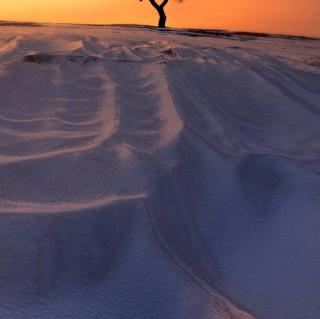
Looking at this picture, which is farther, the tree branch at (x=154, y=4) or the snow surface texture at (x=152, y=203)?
the tree branch at (x=154, y=4)

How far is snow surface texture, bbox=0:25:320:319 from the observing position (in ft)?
3.20

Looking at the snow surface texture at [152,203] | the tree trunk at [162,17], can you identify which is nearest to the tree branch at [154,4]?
the tree trunk at [162,17]

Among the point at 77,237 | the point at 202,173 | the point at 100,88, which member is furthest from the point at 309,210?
the point at 100,88

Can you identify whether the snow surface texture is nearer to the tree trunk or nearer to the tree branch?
the tree trunk

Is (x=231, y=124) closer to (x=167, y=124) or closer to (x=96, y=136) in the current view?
Answer: (x=167, y=124)

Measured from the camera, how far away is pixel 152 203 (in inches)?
47.3

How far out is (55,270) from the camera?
1.00 metres

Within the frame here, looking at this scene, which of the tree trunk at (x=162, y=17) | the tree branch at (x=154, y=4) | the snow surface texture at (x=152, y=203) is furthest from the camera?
the tree branch at (x=154, y=4)

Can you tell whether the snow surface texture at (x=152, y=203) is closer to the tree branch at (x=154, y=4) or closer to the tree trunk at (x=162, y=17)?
the tree trunk at (x=162, y=17)

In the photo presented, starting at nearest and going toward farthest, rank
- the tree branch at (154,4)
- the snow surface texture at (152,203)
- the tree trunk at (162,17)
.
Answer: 1. the snow surface texture at (152,203)
2. the tree trunk at (162,17)
3. the tree branch at (154,4)

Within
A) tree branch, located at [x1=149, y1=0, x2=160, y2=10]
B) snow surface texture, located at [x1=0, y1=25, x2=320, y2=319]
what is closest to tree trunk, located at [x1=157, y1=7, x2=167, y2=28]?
tree branch, located at [x1=149, y1=0, x2=160, y2=10]

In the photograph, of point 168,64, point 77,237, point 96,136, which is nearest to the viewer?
point 77,237

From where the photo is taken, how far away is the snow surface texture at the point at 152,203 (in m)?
0.97

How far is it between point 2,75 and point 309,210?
5.20 feet
